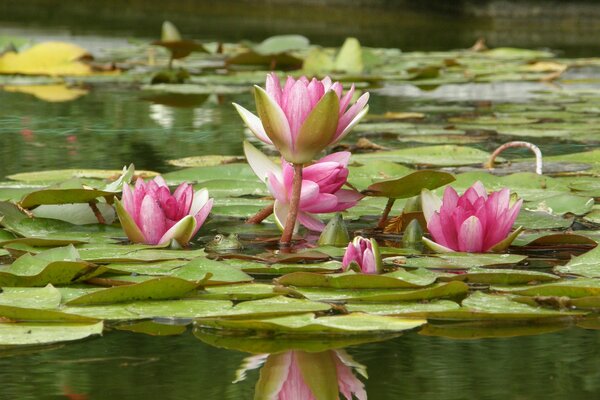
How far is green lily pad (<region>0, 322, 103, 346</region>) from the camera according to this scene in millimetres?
1191

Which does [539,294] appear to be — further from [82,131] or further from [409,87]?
[409,87]

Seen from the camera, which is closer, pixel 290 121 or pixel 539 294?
pixel 539 294

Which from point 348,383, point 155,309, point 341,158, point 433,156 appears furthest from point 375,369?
point 433,156

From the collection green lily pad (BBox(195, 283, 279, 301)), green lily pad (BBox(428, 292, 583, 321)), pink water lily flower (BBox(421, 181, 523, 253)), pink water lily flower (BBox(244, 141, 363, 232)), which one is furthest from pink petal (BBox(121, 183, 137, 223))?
green lily pad (BBox(428, 292, 583, 321))

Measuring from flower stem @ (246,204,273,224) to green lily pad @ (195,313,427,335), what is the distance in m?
0.56

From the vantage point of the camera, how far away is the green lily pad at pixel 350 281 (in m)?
1.39

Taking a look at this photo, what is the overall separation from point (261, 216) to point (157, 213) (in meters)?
0.23

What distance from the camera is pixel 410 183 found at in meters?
1.76

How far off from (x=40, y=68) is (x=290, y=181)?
10.9 feet

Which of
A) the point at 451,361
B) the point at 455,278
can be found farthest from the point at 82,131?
the point at 451,361

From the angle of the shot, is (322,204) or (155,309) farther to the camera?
(322,204)

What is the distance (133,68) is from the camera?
5223 mm

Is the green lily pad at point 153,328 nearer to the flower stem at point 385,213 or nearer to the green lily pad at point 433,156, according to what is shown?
the flower stem at point 385,213

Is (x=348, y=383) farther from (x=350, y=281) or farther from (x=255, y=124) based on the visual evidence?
(x=255, y=124)
